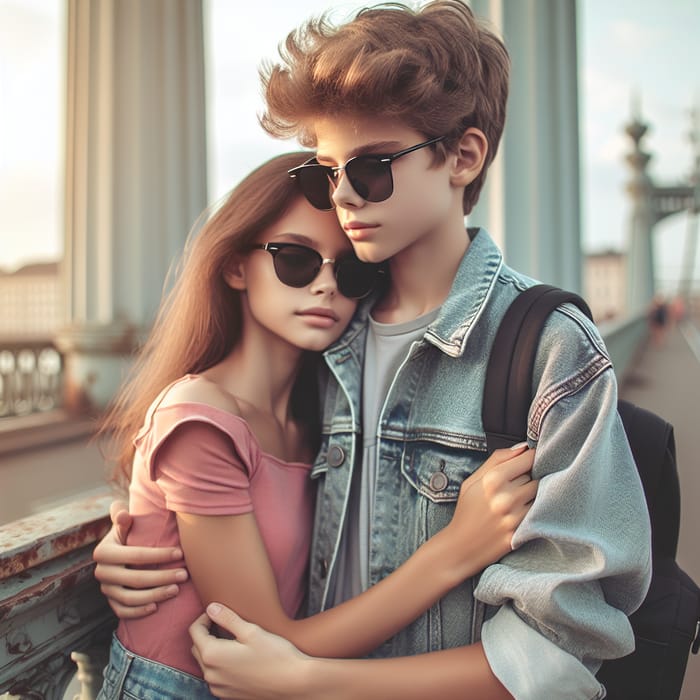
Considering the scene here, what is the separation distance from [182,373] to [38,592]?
556mm

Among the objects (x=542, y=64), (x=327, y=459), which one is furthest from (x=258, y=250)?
(x=542, y=64)

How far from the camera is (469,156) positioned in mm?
1378

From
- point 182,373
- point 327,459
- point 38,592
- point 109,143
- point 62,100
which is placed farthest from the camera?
point 62,100

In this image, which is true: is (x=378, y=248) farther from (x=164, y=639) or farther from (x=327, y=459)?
(x=164, y=639)

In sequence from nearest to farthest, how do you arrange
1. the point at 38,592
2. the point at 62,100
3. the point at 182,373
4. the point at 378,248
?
the point at 38,592 → the point at 378,248 → the point at 182,373 → the point at 62,100

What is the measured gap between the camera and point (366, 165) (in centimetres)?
126

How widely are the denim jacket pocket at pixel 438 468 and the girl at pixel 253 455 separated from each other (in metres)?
0.05

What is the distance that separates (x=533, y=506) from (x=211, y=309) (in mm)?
836

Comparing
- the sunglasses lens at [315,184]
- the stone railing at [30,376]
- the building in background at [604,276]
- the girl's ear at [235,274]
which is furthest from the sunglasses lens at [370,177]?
the building in background at [604,276]

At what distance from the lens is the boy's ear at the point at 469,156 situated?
1358mm

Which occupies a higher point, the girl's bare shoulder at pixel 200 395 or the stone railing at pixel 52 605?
the girl's bare shoulder at pixel 200 395

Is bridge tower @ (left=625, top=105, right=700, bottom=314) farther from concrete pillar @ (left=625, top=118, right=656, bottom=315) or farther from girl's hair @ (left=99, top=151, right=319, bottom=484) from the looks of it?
girl's hair @ (left=99, top=151, right=319, bottom=484)

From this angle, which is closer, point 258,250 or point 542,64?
point 258,250

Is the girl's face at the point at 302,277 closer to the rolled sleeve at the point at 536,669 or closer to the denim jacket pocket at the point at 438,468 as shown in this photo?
the denim jacket pocket at the point at 438,468
